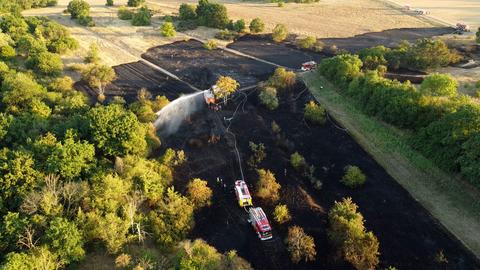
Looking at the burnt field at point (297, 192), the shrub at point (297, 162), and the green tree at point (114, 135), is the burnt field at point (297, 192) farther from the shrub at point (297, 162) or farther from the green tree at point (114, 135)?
the green tree at point (114, 135)

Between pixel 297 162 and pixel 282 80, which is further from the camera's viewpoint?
pixel 282 80

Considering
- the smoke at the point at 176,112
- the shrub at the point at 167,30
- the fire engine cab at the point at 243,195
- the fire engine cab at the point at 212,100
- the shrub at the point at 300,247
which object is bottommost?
the shrub at the point at 300,247

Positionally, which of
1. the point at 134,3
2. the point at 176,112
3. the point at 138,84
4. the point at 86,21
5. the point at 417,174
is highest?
the point at 134,3

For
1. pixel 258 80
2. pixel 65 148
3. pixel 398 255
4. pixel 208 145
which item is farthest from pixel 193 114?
pixel 398 255

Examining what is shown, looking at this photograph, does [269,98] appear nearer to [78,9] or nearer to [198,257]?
[198,257]

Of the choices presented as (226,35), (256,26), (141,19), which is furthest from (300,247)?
(141,19)

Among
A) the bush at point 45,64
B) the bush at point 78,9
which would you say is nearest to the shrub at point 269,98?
the bush at point 45,64
